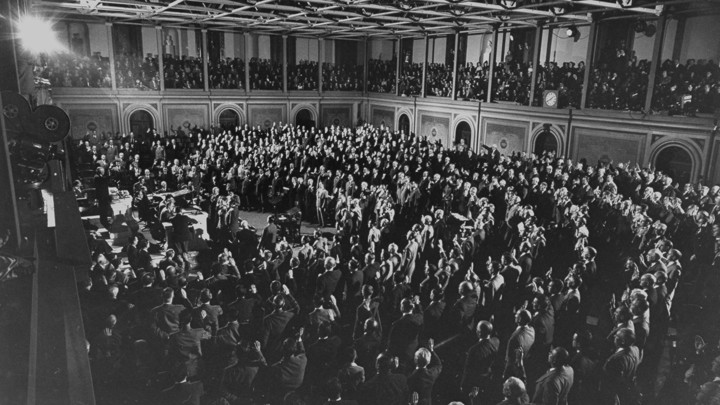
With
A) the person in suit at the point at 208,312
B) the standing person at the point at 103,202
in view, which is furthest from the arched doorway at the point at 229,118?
the person in suit at the point at 208,312

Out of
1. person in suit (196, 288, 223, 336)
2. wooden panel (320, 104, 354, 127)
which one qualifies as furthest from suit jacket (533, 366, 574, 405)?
wooden panel (320, 104, 354, 127)

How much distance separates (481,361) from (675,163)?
1764 cm

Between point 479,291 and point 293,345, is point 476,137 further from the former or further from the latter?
point 293,345

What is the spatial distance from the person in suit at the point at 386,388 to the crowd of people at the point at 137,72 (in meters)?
29.1

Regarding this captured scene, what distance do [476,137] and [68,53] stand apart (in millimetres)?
23921

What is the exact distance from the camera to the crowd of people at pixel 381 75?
1400 inches

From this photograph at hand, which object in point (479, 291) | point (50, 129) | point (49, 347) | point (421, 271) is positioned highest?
point (50, 129)

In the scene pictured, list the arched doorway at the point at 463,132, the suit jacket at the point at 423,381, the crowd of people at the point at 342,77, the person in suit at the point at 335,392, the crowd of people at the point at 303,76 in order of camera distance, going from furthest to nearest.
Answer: the crowd of people at the point at 342,77 < the crowd of people at the point at 303,76 < the arched doorway at the point at 463,132 < the suit jacket at the point at 423,381 < the person in suit at the point at 335,392

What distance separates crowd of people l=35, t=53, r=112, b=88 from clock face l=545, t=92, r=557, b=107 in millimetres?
24222

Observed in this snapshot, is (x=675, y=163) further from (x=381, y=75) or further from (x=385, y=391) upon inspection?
(x=381, y=75)

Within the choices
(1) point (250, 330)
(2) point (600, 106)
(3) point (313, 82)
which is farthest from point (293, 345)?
(3) point (313, 82)

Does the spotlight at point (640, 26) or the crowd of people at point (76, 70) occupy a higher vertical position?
the spotlight at point (640, 26)

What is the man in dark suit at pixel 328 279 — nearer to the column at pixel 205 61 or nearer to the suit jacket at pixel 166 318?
the suit jacket at pixel 166 318

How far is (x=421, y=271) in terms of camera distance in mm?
11734
